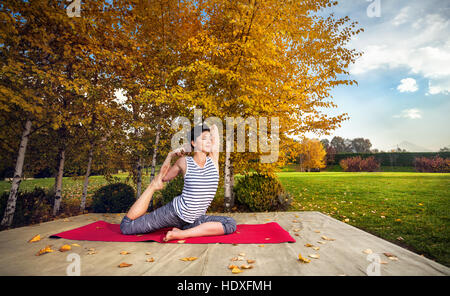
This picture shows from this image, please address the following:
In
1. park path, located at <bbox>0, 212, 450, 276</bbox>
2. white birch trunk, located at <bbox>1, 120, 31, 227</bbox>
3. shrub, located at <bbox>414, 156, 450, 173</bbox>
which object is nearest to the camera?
park path, located at <bbox>0, 212, 450, 276</bbox>

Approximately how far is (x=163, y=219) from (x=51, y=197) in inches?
218

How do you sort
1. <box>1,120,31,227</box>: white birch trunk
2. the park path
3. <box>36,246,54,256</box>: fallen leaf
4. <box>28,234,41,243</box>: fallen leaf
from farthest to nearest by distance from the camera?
<box>1,120,31,227</box>: white birch trunk
<box>28,234,41,243</box>: fallen leaf
<box>36,246,54,256</box>: fallen leaf
the park path

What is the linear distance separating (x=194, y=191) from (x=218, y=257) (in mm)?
933

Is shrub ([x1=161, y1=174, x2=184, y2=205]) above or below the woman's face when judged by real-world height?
below

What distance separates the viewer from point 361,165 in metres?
27.1

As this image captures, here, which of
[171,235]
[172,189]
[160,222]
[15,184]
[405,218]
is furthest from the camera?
[172,189]

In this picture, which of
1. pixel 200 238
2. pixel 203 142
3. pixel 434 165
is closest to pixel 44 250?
pixel 200 238

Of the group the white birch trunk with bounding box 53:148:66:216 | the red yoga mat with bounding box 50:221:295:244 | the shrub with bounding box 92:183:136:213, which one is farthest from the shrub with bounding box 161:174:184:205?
the white birch trunk with bounding box 53:148:66:216

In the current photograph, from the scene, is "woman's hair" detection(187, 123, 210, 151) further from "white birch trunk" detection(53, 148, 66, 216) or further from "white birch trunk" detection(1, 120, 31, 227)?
"white birch trunk" detection(53, 148, 66, 216)

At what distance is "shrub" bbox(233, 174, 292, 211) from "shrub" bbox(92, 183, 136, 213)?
338cm

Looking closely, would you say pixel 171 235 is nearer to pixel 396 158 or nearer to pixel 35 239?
pixel 35 239

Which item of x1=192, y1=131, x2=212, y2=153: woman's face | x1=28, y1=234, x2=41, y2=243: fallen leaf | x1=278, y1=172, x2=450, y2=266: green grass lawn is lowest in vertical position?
x1=278, y1=172, x2=450, y2=266: green grass lawn

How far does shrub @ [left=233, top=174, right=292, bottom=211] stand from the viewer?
19.2ft
